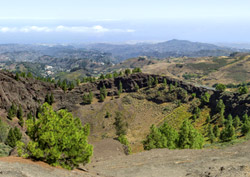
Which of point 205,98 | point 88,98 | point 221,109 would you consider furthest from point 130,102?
point 221,109

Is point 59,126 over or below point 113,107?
over

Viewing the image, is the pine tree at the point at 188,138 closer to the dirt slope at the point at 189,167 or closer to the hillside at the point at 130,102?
the dirt slope at the point at 189,167

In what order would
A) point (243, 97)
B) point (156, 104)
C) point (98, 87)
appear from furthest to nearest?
point (98, 87)
point (156, 104)
point (243, 97)

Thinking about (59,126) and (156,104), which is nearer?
(59,126)

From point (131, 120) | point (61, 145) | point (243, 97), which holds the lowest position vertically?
point (131, 120)

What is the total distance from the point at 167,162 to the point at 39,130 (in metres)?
20.6

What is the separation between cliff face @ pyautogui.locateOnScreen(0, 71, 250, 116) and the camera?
95675 millimetres

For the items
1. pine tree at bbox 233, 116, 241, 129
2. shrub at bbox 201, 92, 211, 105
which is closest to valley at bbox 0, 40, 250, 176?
pine tree at bbox 233, 116, 241, 129

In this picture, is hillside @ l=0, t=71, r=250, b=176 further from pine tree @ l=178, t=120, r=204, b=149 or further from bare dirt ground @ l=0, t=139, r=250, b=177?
bare dirt ground @ l=0, t=139, r=250, b=177

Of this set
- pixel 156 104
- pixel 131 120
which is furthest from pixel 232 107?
pixel 131 120

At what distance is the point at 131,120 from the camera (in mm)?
113438

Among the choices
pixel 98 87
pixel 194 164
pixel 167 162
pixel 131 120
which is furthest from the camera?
pixel 98 87

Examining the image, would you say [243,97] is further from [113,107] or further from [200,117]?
[113,107]

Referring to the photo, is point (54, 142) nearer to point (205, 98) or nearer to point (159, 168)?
point (159, 168)
